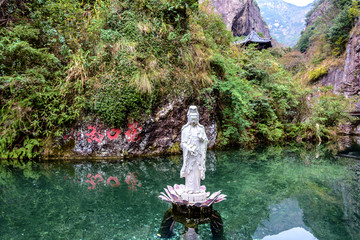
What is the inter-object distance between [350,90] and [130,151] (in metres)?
20.3

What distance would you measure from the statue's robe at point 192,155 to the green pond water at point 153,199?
0.67 meters

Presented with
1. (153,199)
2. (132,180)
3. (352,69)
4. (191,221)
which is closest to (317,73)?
(352,69)

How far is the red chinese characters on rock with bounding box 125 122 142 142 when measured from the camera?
303 inches

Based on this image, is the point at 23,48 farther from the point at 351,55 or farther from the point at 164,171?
the point at 351,55

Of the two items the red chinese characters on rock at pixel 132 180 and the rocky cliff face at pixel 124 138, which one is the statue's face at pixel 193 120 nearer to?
the red chinese characters on rock at pixel 132 180

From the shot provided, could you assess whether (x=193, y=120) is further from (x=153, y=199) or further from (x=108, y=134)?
(x=108, y=134)

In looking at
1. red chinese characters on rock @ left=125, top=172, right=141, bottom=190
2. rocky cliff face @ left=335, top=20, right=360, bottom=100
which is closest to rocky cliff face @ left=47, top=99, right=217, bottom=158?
red chinese characters on rock @ left=125, top=172, right=141, bottom=190

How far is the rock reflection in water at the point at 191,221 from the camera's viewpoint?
111 inches

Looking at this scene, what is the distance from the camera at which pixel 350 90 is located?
18.3 m

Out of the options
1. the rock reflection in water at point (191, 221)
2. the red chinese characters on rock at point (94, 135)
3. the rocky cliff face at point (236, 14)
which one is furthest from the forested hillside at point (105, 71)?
the rocky cliff face at point (236, 14)

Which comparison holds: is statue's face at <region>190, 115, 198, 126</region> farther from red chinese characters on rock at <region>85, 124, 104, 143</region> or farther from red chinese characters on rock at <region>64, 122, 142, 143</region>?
red chinese characters on rock at <region>85, 124, 104, 143</region>

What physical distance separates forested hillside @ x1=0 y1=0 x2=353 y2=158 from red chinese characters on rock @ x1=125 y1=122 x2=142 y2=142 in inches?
10.2

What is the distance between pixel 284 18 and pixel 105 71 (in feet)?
271

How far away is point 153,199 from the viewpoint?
13.3 feet
